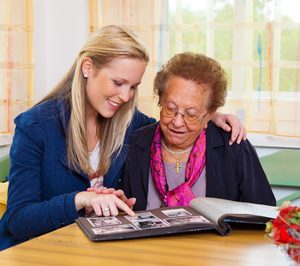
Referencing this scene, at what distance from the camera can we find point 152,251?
4.41ft

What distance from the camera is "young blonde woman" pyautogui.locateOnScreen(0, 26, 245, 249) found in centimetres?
185

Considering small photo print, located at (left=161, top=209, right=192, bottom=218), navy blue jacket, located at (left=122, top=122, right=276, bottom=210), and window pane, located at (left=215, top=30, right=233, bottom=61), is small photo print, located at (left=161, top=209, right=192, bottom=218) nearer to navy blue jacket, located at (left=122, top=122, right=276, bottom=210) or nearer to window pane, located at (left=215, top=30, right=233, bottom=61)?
navy blue jacket, located at (left=122, top=122, right=276, bottom=210)

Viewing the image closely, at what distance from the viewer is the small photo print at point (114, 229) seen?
1429mm

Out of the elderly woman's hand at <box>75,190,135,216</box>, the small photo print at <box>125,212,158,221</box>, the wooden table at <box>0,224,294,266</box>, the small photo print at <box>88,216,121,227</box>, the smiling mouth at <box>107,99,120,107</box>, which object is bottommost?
the wooden table at <box>0,224,294,266</box>

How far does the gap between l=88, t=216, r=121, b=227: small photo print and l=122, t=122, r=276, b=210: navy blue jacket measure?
46 cm

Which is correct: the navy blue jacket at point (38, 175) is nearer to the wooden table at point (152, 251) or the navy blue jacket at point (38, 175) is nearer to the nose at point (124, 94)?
the nose at point (124, 94)

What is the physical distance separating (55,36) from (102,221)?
2.18 meters

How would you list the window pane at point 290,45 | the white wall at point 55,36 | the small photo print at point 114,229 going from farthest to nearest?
the white wall at point 55,36, the window pane at point 290,45, the small photo print at point 114,229

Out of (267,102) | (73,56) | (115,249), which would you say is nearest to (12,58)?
(73,56)

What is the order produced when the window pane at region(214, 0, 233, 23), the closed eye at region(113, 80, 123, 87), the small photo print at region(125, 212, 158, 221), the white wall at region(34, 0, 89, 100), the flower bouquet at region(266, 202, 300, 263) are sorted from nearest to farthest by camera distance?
the flower bouquet at region(266, 202, 300, 263)
the small photo print at region(125, 212, 158, 221)
the closed eye at region(113, 80, 123, 87)
the window pane at region(214, 0, 233, 23)
the white wall at region(34, 0, 89, 100)

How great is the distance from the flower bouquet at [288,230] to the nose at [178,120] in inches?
32.5

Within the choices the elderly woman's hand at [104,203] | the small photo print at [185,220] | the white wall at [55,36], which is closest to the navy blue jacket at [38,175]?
the elderly woman's hand at [104,203]

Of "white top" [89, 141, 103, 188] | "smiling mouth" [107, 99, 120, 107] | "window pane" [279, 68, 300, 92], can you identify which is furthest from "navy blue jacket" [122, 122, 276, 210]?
"window pane" [279, 68, 300, 92]

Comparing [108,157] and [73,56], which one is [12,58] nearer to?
[73,56]
